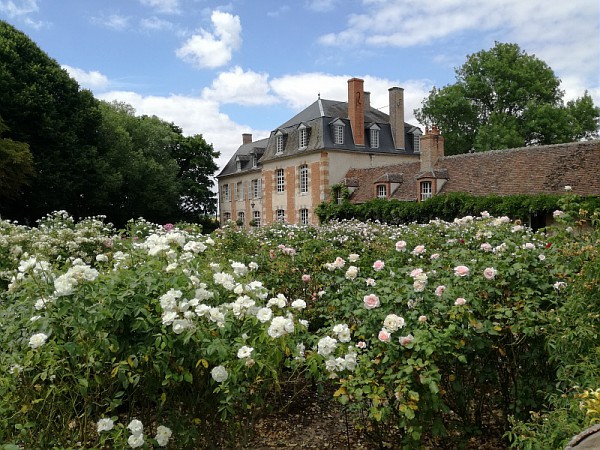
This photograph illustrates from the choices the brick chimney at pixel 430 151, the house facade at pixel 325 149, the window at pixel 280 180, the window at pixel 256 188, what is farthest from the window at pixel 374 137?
the window at pixel 256 188

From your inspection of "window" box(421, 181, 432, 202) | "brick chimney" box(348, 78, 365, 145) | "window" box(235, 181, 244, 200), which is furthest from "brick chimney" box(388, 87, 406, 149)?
"window" box(235, 181, 244, 200)

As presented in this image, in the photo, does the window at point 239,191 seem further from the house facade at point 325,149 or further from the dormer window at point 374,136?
the dormer window at point 374,136

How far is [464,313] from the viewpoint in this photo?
3.02 m

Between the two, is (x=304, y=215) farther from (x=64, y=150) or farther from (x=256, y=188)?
(x=64, y=150)

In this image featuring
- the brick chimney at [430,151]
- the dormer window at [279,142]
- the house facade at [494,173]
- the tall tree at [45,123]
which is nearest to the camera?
the house facade at [494,173]

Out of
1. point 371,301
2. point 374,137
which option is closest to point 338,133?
point 374,137

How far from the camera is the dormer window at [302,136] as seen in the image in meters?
32.9

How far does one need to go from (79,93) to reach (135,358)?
2993 centimetres

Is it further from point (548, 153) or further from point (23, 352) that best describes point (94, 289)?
point (548, 153)

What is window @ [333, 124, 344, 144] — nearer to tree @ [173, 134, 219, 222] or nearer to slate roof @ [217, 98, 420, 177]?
slate roof @ [217, 98, 420, 177]

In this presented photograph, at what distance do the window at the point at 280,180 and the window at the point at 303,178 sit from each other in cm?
198

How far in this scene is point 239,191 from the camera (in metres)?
42.1

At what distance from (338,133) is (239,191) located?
12648mm

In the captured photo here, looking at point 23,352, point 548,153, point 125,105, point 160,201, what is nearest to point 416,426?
point 23,352
